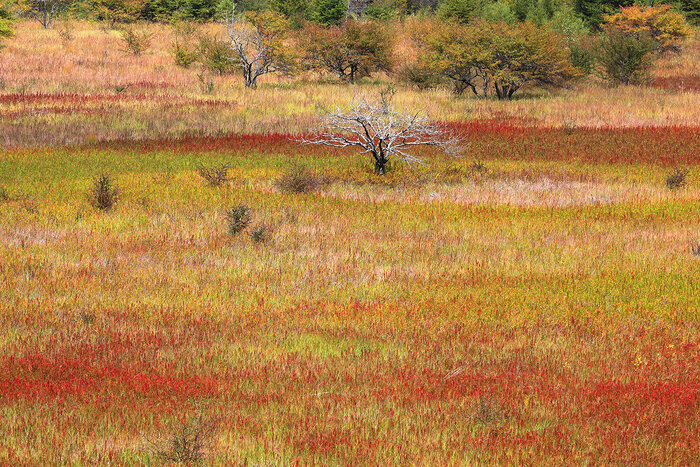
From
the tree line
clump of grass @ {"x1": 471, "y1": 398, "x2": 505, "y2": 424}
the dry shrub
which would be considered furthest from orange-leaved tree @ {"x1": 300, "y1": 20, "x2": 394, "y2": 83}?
clump of grass @ {"x1": 471, "y1": 398, "x2": 505, "y2": 424}

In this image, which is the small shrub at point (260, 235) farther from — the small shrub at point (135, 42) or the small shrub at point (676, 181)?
the small shrub at point (135, 42)

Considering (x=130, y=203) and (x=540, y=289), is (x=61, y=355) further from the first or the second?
(x=130, y=203)

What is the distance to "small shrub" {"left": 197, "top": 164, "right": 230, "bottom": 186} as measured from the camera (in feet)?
52.0

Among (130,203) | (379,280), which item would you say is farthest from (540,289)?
(130,203)

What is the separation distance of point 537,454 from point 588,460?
0.33 metres

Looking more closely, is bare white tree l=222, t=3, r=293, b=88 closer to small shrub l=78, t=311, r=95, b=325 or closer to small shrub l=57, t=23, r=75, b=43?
small shrub l=57, t=23, r=75, b=43

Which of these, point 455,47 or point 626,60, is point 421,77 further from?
point 626,60

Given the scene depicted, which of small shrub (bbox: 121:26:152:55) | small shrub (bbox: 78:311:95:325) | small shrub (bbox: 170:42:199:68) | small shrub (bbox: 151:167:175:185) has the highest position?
small shrub (bbox: 121:26:152:55)

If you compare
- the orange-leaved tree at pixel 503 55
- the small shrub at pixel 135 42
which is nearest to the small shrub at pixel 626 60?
the orange-leaved tree at pixel 503 55

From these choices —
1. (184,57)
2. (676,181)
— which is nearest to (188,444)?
(676,181)

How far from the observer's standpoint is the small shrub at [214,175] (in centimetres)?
1585

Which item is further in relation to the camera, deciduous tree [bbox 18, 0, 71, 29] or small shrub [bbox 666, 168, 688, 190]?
deciduous tree [bbox 18, 0, 71, 29]

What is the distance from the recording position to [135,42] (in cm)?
4212

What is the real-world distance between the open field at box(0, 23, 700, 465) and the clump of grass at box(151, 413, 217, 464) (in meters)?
0.08
